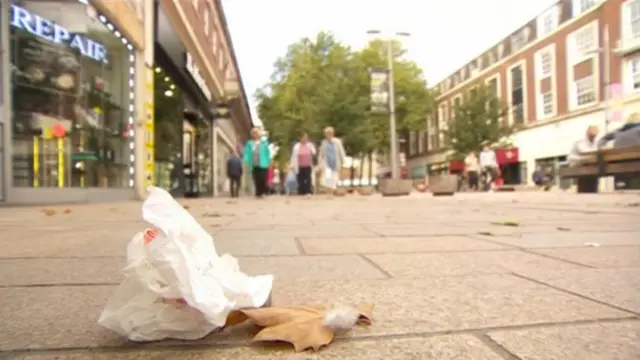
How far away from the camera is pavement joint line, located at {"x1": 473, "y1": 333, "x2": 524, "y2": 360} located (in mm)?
1244

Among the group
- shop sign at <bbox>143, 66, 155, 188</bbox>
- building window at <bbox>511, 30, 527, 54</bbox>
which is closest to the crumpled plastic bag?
building window at <bbox>511, 30, 527, 54</bbox>

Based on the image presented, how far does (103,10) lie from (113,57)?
4.43 feet

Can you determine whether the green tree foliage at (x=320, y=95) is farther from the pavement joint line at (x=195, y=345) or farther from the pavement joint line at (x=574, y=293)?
the pavement joint line at (x=195, y=345)

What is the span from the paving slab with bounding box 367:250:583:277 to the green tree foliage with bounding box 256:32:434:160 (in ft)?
85.0

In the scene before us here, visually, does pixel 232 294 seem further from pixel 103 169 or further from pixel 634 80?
pixel 103 169

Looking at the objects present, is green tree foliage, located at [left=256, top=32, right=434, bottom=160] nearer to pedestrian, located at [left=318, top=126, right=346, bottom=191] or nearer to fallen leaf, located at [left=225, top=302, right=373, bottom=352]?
pedestrian, located at [left=318, top=126, right=346, bottom=191]

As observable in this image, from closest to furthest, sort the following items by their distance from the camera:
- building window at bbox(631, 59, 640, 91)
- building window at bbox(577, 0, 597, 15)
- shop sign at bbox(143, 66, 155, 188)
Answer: building window at bbox(577, 0, 597, 15), building window at bbox(631, 59, 640, 91), shop sign at bbox(143, 66, 155, 188)

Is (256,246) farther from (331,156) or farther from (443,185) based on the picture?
(443,185)

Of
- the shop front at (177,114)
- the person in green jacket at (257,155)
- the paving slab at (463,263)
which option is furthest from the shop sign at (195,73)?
the paving slab at (463,263)

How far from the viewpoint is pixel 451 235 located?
3967mm

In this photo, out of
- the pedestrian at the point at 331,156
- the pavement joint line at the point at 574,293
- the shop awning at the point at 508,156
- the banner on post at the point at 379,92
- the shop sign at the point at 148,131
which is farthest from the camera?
the shop awning at the point at 508,156

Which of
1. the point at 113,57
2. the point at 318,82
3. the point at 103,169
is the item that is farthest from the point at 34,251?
the point at 318,82

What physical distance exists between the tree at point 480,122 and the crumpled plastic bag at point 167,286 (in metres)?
36.3

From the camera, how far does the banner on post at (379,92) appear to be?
24.0 m
